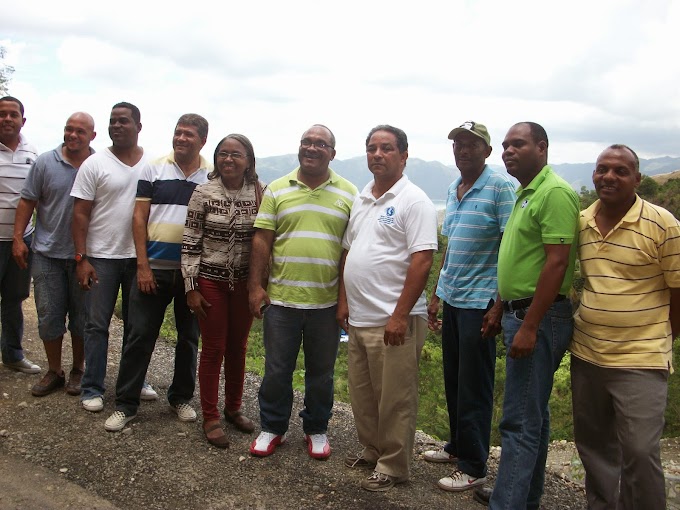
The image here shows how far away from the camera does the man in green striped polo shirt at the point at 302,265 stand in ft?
13.8

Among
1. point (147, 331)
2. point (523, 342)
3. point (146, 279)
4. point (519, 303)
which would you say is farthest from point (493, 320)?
point (147, 331)

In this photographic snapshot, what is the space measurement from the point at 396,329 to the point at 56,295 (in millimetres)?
3128

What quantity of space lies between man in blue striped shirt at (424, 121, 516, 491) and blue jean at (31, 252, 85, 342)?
3.21m

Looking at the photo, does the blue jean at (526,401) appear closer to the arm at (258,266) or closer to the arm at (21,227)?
the arm at (258,266)

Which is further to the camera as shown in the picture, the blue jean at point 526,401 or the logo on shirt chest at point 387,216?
the logo on shirt chest at point 387,216

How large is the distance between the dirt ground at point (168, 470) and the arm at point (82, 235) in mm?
1119

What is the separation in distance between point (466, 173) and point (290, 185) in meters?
1.24

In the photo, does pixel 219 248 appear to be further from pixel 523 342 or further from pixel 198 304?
pixel 523 342

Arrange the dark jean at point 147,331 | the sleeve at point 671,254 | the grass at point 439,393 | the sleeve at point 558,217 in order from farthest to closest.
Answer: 1. the grass at point 439,393
2. the dark jean at point 147,331
3. the sleeve at point 558,217
4. the sleeve at point 671,254

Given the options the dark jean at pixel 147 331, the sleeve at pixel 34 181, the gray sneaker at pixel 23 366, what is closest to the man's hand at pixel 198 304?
the dark jean at pixel 147 331

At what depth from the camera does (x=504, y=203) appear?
12.9 ft

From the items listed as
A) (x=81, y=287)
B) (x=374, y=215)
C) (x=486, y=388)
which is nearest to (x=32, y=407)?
(x=81, y=287)

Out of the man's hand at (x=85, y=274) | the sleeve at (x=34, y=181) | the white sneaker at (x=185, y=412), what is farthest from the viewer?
the sleeve at (x=34, y=181)

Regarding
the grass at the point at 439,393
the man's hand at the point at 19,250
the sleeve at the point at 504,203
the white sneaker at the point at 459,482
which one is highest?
the sleeve at the point at 504,203
